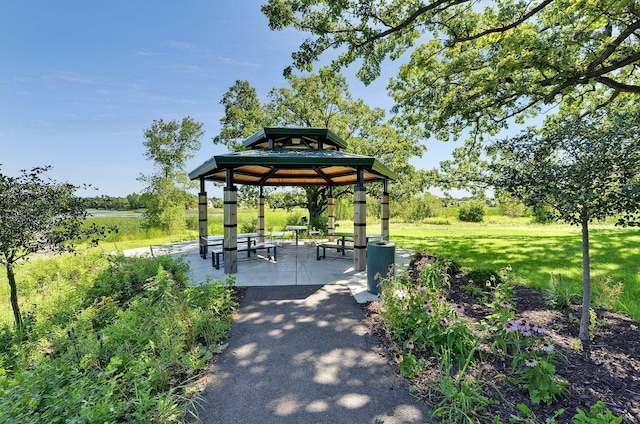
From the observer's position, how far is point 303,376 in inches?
109

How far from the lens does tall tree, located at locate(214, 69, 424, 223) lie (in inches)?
542

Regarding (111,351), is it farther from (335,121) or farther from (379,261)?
(335,121)

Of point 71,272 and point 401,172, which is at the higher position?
point 401,172

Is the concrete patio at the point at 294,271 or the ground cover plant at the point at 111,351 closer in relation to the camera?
the ground cover plant at the point at 111,351

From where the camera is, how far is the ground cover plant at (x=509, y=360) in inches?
86.1

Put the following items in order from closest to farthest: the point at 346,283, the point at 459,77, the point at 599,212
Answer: the point at 599,212, the point at 346,283, the point at 459,77

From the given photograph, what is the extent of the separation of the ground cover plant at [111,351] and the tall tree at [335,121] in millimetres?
10437

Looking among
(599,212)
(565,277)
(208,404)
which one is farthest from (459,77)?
(208,404)

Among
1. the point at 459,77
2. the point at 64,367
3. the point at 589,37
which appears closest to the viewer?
the point at 64,367

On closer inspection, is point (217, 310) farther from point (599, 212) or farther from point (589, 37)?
point (589, 37)

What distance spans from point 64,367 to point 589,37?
37.8ft

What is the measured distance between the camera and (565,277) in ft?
20.0

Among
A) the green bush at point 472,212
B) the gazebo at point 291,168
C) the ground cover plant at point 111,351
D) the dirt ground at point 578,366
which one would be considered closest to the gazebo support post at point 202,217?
the gazebo at point 291,168

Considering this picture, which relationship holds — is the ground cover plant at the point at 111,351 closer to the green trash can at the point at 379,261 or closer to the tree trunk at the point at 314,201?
the green trash can at the point at 379,261
